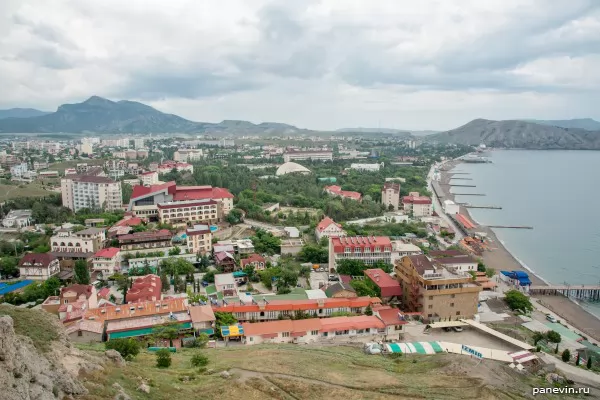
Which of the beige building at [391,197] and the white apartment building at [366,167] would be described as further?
the white apartment building at [366,167]

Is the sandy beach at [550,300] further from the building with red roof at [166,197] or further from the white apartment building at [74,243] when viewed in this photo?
the white apartment building at [74,243]

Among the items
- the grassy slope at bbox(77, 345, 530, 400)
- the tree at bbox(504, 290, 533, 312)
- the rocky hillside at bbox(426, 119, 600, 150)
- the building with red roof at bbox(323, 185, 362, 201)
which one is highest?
the rocky hillside at bbox(426, 119, 600, 150)

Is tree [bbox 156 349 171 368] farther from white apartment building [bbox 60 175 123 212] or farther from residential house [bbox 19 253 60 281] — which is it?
white apartment building [bbox 60 175 123 212]

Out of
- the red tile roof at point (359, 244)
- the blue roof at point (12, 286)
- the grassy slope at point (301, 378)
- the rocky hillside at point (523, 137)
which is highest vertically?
the rocky hillside at point (523, 137)

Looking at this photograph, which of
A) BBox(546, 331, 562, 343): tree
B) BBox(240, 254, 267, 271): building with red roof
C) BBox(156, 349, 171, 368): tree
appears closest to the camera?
BBox(156, 349, 171, 368): tree

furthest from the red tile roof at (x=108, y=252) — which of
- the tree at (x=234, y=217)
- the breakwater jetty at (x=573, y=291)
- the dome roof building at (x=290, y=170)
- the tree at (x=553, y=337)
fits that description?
the dome roof building at (x=290, y=170)

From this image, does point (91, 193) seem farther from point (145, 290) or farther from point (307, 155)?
point (307, 155)

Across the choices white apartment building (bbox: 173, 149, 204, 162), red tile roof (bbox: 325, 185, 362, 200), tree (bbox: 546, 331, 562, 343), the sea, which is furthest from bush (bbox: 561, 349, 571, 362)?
white apartment building (bbox: 173, 149, 204, 162)
